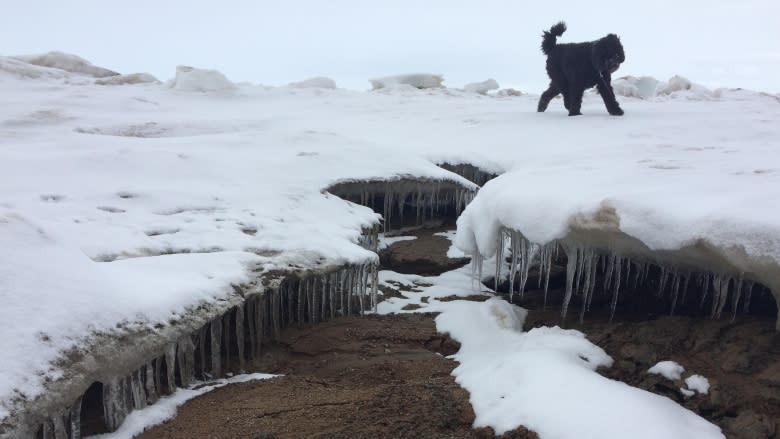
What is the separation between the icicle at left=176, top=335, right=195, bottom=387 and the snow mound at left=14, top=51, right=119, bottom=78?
18.9 m

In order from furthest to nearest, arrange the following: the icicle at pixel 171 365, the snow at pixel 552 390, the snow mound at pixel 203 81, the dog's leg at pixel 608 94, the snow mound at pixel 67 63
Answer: the snow mound at pixel 67 63
the snow mound at pixel 203 81
the dog's leg at pixel 608 94
the icicle at pixel 171 365
the snow at pixel 552 390

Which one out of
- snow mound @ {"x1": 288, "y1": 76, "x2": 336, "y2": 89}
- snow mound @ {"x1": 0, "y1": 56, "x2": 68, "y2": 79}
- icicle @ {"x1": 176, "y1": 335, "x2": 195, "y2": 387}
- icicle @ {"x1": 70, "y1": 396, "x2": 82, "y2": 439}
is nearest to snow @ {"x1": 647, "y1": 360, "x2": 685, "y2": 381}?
icicle @ {"x1": 176, "y1": 335, "x2": 195, "y2": 387}

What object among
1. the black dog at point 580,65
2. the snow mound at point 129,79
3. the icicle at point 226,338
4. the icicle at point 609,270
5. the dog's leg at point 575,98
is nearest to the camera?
the icicle at point 226,338

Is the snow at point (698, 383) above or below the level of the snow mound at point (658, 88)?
below

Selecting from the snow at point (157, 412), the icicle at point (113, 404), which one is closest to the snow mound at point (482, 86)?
the snow at point (157, 412)

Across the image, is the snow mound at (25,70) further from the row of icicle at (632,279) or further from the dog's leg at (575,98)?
the row of icicle at (632,279)

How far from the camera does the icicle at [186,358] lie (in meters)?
3.37

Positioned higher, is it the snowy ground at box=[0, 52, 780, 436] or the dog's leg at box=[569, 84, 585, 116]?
the dog's leg at box=[569, 84, 585, 116]

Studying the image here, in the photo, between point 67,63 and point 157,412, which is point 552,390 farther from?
point 67,63

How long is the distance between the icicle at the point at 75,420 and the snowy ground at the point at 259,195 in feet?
0.64

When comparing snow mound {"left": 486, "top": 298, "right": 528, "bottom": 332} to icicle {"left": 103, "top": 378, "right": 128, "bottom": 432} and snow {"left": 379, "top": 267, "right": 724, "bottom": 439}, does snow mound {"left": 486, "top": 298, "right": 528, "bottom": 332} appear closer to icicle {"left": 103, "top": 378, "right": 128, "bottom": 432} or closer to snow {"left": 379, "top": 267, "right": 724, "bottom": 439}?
snow {"left": 379, "top": 267, "right": 724, "bottom": 439}

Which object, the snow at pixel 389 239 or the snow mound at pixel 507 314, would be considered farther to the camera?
the snow at pixel 389 239

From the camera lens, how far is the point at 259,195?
19.0 feet

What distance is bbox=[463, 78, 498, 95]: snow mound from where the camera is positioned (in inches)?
836
